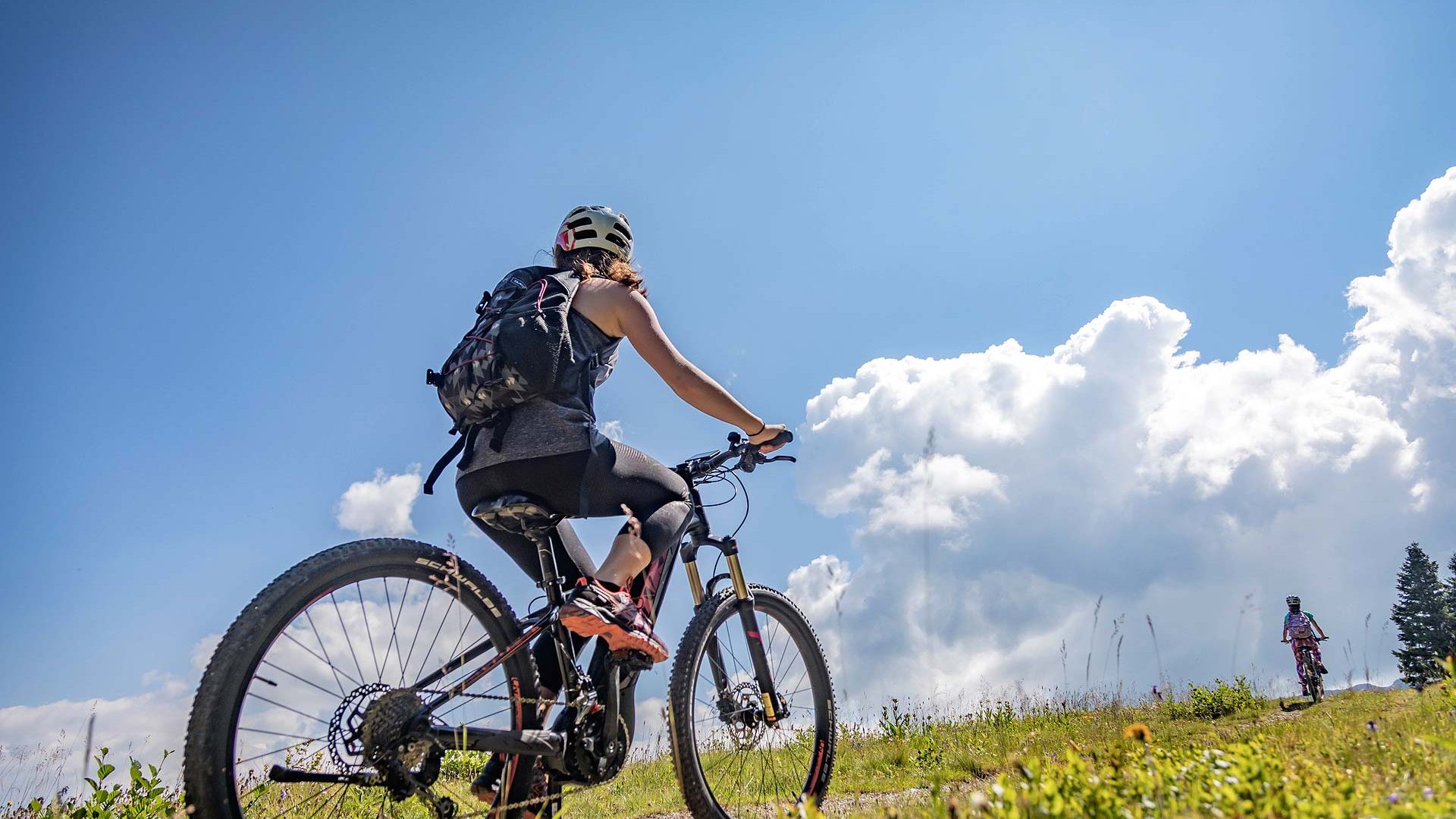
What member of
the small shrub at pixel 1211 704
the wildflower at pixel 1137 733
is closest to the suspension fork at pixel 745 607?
the wildflower at pixel 1137 733

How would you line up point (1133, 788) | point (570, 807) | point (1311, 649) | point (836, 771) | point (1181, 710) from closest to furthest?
point (1133, 788) < point (570, 807) < point (836, 771) < point (1181, 710) < point (1311, 649)

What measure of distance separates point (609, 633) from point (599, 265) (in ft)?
5.70

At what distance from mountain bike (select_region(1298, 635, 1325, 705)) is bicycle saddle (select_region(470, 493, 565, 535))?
720 inches

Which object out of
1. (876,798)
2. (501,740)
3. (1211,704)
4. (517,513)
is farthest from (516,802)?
(1211,704)

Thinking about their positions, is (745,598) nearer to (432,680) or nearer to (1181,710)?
(432,680)

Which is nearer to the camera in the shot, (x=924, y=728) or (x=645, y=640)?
(x=645, y=640)

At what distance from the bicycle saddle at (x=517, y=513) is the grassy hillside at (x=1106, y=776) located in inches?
66.0

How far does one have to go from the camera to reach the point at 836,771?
24.1 ft

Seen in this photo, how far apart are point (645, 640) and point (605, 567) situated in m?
0.34

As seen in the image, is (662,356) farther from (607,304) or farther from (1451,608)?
(1451,608)

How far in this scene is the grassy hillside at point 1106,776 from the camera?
6.92 feet

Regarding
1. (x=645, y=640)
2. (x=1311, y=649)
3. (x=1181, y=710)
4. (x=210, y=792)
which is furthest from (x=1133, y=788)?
(x=1311, y=649)

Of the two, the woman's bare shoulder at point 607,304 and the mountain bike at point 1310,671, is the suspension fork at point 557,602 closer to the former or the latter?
the woman's bare shoulder at point 607,304

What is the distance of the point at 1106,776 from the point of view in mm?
2359
